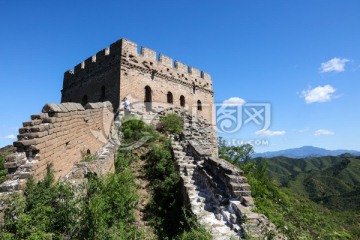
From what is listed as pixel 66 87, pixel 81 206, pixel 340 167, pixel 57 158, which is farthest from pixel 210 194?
pixel 340 167

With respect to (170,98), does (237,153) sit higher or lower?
lower

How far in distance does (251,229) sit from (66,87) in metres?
15.0

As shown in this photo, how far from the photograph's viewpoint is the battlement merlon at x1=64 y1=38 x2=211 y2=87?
12.0 m

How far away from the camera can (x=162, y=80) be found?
13789 mm

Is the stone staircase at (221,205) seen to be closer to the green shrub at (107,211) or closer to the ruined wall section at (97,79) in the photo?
the green shrub at (107,211)

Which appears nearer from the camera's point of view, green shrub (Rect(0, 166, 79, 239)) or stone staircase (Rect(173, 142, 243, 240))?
green shrub (Rect(0, 166, 79, 239))

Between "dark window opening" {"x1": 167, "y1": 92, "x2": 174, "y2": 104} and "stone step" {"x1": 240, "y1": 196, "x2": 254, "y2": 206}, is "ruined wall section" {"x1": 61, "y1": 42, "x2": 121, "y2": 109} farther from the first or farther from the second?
"stone step" {"x1": 240, "y1": 196, "x2": 254, "y2": 206}

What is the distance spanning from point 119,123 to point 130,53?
3977 millimetres

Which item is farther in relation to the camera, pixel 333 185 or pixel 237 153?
pixel 333 185

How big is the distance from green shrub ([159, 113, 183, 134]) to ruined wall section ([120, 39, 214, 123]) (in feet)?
5.89

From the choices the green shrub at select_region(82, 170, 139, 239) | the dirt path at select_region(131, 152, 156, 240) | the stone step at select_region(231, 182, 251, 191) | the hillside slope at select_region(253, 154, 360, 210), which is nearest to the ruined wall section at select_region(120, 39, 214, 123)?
the dirt path at select_region(131, 152, 156, 240)

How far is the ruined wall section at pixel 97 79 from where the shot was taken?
11898 mm

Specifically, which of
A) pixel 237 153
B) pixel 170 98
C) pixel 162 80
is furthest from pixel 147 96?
pixel 237 153

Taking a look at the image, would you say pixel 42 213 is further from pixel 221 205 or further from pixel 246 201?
pixel 246 201
